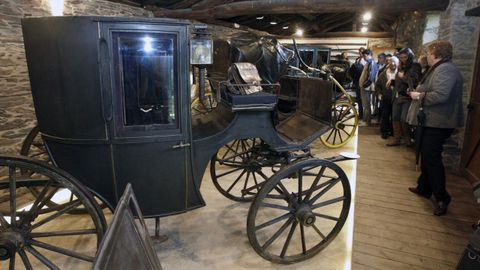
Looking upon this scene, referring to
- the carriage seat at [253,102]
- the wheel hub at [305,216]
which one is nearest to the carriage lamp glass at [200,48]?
the carriage seat at [253,102]

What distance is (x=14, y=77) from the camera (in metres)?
4.72

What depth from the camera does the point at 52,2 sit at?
16.9 ft

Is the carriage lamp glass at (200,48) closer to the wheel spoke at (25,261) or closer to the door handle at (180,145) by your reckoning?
the door handle at (180,145)

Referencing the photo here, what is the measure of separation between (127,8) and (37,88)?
552cm

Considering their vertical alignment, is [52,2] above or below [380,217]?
above

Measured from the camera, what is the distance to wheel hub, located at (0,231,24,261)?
1880 mm

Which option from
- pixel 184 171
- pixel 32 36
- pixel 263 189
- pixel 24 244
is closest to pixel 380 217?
pixel 263 189

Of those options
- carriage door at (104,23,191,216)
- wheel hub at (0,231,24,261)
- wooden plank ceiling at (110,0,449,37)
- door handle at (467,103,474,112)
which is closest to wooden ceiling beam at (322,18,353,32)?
wooden plank ceiling at (110,0,449,37)

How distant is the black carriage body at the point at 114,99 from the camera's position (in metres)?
1.93

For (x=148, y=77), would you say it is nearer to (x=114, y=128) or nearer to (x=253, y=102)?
(x=114, y=128)

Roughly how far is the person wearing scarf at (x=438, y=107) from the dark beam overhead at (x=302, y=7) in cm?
266

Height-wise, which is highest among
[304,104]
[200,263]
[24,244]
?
[304,104]

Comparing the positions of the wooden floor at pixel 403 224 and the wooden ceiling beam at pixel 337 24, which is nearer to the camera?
the wooden floor at pixel 403 224

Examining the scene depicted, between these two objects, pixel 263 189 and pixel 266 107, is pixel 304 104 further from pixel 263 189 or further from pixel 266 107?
pixel 263 189
